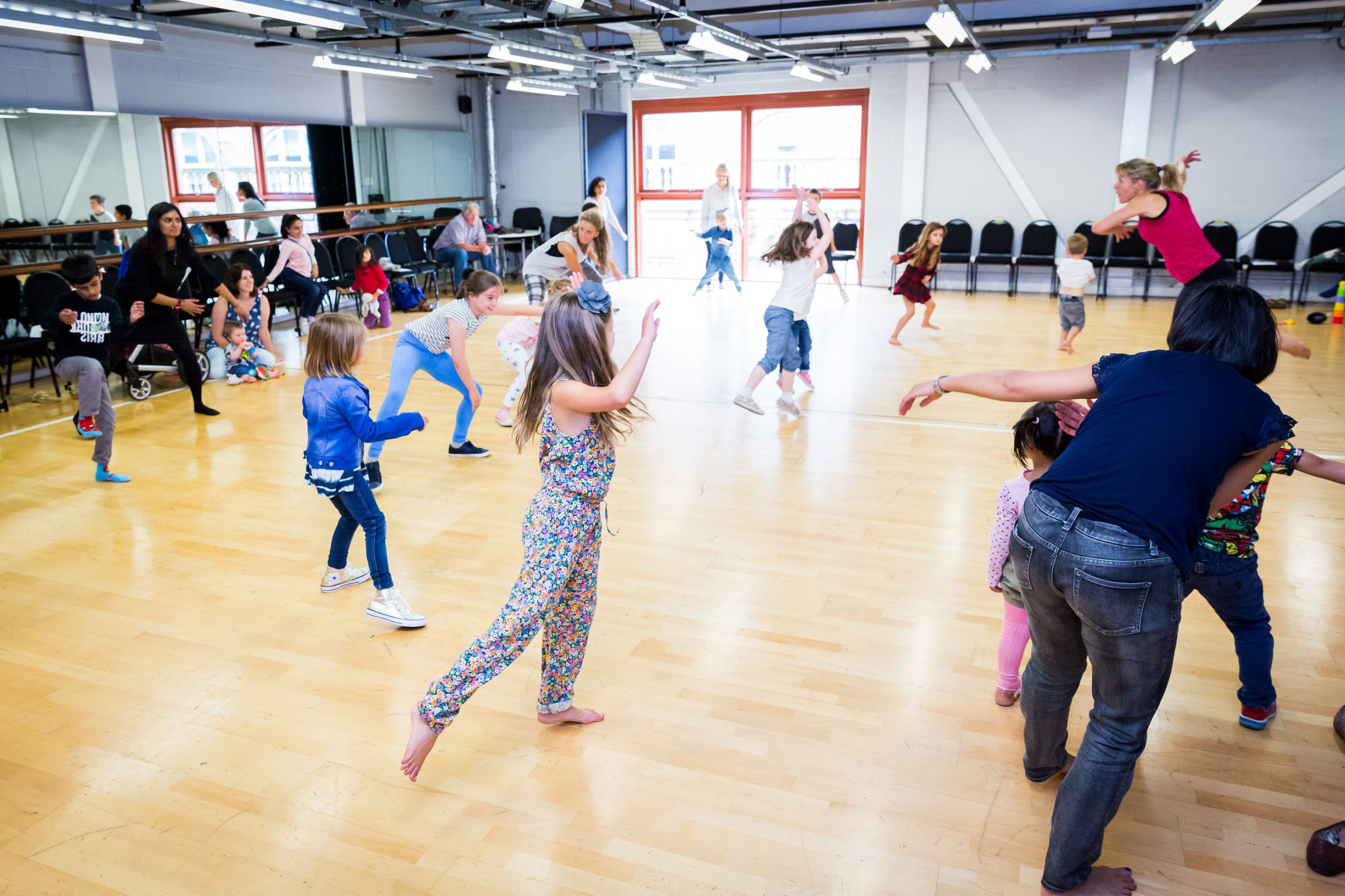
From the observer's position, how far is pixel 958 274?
43.7ft

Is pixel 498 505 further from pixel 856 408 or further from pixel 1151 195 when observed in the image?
pixel 1151 195

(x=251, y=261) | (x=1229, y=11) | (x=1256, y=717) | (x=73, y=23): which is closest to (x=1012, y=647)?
(x=1256, y=717)

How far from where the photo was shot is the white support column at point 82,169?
8602 millimetres

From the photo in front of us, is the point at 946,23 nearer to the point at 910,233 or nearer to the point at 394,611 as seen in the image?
the point at 910,233

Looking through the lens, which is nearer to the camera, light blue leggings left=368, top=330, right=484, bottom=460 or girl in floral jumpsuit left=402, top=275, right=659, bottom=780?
girl in floral jumpsuit left=402, top=275, right=659, bottom=780

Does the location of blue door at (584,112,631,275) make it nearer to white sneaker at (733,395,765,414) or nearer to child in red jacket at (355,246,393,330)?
child in red jacket at (355,246,393,330)

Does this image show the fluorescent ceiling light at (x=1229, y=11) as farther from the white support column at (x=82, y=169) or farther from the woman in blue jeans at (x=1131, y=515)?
the white support column at (x=82, y=169)

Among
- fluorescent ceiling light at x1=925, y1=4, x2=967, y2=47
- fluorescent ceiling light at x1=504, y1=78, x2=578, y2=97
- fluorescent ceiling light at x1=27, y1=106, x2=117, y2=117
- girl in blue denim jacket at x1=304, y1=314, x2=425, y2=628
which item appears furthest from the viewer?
fluorescent ceiling light at x1=504, y1=78, x2=578, y2=97

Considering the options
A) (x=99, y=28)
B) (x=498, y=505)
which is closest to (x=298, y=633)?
(x=498, y=505)

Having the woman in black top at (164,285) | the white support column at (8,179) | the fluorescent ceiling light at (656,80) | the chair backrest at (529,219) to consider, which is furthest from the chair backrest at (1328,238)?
the white support column at (8,179)

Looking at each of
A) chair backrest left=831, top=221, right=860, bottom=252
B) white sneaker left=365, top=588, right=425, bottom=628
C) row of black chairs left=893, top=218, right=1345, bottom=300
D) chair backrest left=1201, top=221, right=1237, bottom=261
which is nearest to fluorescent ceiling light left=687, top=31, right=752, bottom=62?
chair backrest left=831, top=221, right=860, bottom=252

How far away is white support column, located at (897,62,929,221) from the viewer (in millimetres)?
12859

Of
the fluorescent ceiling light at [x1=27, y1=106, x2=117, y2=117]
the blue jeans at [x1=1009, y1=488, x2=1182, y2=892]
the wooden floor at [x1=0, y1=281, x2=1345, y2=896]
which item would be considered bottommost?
the wooden floor at [x1=0, y1=281, x2=1345, y2=896]

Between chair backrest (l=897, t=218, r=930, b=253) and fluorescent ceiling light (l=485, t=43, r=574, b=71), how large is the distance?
5.18 metres
